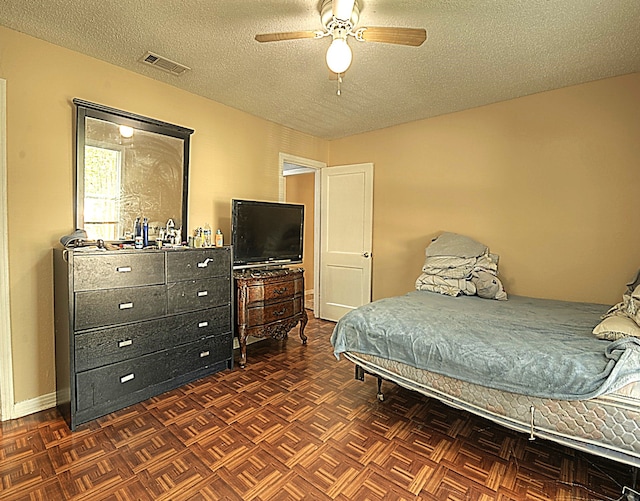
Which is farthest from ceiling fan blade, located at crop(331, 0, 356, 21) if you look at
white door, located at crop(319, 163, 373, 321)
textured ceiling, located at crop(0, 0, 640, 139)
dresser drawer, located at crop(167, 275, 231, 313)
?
white door, located at crop(319, 163, 373, 321)

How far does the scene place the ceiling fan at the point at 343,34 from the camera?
5.87 feet

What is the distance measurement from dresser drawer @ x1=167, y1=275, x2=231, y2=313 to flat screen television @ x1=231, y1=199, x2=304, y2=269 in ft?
1.39

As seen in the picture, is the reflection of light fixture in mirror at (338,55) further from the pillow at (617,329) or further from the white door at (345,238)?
the white door at (345,238)

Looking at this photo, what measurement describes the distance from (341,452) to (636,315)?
184 cm

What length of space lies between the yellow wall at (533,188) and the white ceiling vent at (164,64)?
Result: 254 centimetres

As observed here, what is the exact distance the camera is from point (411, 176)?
4.18m

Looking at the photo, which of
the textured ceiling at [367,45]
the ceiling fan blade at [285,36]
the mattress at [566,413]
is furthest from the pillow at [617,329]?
the ceiling fan blade at [285,36]

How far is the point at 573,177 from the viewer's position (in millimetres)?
3127

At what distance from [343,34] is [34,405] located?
3.19 meters

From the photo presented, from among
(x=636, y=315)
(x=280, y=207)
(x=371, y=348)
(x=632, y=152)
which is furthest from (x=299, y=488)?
(x=632, y=152)

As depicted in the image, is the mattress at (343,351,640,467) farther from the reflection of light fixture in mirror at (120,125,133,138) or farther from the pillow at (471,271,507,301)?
the reflection of light fixture in mirror at (120,125,133,138)

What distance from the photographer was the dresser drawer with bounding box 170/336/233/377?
2.75m

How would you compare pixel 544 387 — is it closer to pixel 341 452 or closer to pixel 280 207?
pixel 341 452

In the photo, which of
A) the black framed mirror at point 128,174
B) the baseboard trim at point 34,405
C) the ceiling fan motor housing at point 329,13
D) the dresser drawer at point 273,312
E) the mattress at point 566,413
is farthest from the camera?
the dresser drawer at point 273,312
